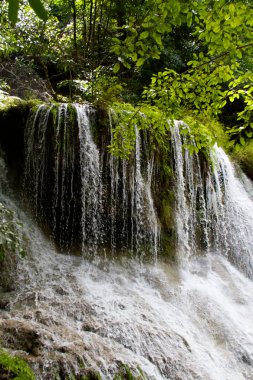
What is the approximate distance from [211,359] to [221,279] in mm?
2310

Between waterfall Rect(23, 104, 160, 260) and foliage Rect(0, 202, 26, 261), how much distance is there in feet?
2.19

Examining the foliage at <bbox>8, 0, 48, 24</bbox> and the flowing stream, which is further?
the flowing stream

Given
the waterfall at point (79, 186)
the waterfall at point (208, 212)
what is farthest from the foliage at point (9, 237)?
the waterfall at point (208, 212)

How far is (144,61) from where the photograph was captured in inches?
225

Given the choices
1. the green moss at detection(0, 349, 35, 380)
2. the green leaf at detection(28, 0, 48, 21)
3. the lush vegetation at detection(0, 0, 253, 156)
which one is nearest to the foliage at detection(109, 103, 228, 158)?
the lush vegetation at detection(0, 0, 253, 156)

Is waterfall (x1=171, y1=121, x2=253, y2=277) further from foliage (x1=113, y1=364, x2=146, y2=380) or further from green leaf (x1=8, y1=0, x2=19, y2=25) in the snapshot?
green leaf (x1=8, y1=0, x2=19, y2=25)

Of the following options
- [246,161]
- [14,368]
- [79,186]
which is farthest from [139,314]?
[246,161]

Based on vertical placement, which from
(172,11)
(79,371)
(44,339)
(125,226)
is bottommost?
(79,371)

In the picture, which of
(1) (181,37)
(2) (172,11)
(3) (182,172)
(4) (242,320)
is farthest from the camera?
(1) (181,37)

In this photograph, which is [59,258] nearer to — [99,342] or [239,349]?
[99,342]

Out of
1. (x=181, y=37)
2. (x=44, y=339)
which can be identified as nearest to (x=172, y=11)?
(x=44, y=339)

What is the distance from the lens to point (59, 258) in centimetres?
577

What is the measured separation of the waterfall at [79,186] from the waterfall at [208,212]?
3.44 feet

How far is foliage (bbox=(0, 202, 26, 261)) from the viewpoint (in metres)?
4.23
